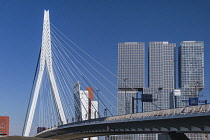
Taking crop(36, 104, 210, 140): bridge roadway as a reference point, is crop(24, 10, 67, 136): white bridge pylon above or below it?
above

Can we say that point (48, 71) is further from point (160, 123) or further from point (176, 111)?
point (176, 111)

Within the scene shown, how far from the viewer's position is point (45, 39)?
267 feet

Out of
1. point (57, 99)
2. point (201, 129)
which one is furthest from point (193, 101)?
point (201, 129)

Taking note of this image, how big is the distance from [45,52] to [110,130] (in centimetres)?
1954

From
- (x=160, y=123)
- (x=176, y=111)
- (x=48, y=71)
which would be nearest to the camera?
(x=176, y=111)

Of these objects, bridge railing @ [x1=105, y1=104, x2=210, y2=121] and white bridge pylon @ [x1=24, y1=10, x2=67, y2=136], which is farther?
white bridge pylon @ [x1=24, y1=10, x2=67, y2=136]

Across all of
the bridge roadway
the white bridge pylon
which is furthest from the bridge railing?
the white bridge pylon

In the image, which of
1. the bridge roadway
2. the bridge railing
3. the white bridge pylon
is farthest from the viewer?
the white bridge pylon

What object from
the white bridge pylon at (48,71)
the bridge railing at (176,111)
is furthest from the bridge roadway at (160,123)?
the white bridge pylon at (48,71)

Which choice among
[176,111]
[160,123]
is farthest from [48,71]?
[176,111]

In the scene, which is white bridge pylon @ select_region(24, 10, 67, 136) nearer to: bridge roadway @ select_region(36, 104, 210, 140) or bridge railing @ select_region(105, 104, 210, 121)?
bridge roadway @ select_region(36, 104, 210, 140)

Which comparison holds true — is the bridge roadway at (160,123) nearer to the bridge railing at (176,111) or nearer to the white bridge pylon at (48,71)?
the bridge railing at (176,111)

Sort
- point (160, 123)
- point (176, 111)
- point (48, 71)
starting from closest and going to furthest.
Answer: point (176, 111) → point (160, 123) → point (48, 71)

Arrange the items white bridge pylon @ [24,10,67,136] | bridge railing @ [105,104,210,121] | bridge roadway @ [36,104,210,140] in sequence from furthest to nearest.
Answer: white bridge pylon @ [24,10,67,136] → bridge railing @ [105,104,210,121] → bridge roadway @ [36,104,210,140]
